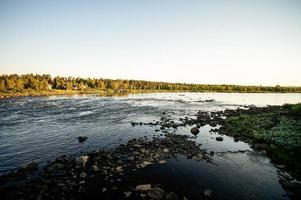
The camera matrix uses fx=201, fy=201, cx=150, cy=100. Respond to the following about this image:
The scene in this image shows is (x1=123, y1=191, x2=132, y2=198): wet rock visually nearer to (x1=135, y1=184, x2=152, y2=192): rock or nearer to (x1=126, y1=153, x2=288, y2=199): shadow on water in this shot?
(x1=135, y1=184, x2=152, y2=192): rock

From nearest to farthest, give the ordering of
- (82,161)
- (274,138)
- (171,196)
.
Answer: (171,196) < (82,161) < (274,138)

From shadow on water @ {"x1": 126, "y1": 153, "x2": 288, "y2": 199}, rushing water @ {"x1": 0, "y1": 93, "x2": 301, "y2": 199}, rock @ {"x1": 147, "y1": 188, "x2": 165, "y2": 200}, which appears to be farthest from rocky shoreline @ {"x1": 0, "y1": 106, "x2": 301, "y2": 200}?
rushing water @ {"x1": 0, "y1": 93, "x2": 301, "y2": 199}

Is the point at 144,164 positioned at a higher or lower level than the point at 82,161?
lower

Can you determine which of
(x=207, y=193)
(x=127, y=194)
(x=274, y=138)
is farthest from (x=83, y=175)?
(x=274, y=138)

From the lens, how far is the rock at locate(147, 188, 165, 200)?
13136 millimetres

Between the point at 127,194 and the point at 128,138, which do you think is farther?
the point at 128,138

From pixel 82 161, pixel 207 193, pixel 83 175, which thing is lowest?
pixel 207 193

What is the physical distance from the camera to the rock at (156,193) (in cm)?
1314

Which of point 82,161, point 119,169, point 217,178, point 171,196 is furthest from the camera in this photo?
point 82,161

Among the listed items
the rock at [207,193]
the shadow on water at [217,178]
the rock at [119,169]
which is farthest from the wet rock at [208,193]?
the rock at [119,169]

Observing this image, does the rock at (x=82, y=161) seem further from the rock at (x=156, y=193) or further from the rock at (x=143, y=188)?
the rock at (x=156, y=193)

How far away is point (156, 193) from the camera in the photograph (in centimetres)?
1350

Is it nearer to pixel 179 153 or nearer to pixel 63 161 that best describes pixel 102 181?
pixel 63 161

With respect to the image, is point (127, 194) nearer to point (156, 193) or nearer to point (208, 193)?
Answer: point (156, 193)
